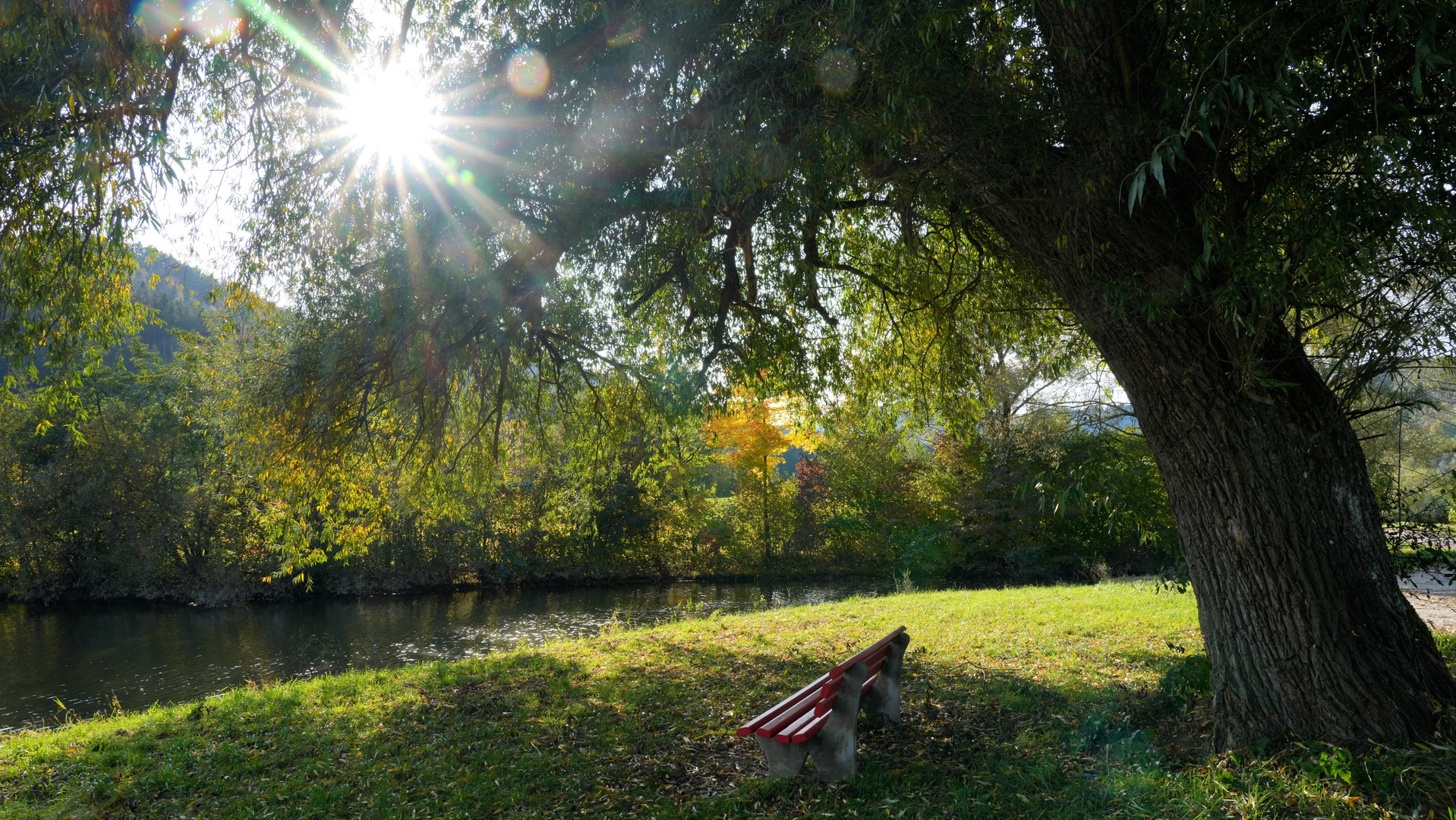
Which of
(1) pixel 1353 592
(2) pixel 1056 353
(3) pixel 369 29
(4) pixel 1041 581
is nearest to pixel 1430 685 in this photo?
(1) pixel 1353 592

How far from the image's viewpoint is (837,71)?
13.4ft

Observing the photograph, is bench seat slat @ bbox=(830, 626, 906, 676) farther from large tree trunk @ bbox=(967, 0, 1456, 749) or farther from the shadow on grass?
large tree trunk @ bbox=(967, 0, 1456, 749)

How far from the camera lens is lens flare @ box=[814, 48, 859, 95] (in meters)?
3.99

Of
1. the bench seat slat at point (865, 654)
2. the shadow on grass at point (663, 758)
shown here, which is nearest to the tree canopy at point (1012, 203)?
the shadow on grass at point (663, 758)

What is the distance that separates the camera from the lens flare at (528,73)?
225 inches

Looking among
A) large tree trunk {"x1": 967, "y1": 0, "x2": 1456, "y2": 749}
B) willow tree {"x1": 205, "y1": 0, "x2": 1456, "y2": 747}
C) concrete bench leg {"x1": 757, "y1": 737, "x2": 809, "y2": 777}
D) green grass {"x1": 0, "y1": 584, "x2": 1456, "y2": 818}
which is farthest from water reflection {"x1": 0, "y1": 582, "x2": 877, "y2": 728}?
large tree trunk {"x1": 967, "y1": 0, "x2": 1456, "y2": 749}

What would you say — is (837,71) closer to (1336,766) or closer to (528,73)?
(528,73)

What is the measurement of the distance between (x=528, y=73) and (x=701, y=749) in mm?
5117

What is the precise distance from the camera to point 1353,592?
3.48 metres

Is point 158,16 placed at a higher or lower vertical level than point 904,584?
higher

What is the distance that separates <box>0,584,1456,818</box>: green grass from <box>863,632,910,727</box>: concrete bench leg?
0.17m

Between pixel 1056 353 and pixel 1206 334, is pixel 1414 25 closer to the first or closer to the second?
pixel 1206 334

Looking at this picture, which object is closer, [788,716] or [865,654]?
[788,716]

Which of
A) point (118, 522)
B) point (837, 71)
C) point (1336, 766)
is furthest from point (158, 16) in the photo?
point (118, 522)
